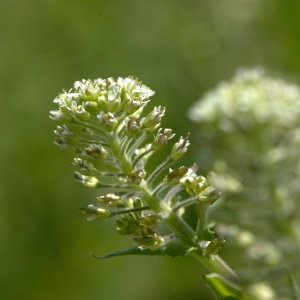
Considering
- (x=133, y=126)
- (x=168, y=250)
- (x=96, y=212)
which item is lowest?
(x=168, y=250)

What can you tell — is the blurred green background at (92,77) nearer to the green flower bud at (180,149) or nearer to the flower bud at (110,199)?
the green flower bud at (180,149)

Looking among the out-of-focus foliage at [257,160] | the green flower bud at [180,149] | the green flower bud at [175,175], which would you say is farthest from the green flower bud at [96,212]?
the out-of-focus foliage at [257,160]

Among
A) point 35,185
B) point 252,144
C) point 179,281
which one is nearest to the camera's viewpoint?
point 252,144

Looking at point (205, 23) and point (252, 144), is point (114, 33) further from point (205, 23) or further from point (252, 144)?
Result: point (252, 144)

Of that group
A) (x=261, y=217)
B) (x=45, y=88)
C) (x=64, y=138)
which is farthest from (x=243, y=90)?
(x=45, y=88)

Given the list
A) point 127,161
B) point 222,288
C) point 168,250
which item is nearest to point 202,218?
point 168,250

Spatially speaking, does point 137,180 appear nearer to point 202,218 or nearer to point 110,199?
point 110,199
